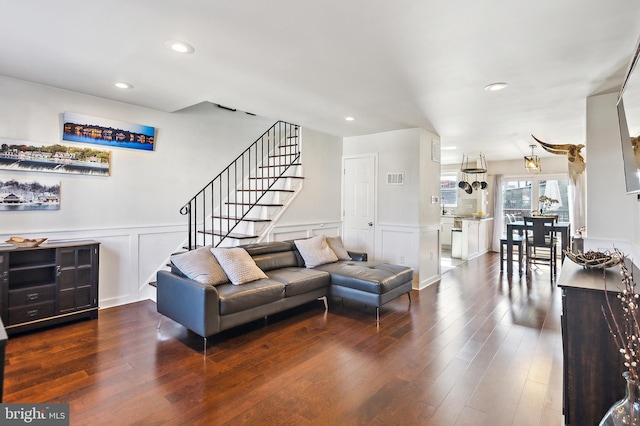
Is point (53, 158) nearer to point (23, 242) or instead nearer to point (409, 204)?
point (23, 242)

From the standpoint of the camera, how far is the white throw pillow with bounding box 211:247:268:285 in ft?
11.3

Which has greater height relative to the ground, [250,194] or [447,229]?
[250,194]

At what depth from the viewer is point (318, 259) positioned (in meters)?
4.48

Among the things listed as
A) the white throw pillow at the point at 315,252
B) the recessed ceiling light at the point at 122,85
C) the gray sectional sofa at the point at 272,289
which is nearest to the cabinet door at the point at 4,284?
the gray sectional sofa at the point at 272,289

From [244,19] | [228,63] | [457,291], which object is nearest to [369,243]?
[457,291]

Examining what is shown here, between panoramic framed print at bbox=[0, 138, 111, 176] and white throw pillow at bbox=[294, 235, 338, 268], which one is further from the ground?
panoramic framed print at bbox=[0, 138, 111, 176]

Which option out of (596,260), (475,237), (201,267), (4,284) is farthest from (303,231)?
(475,237)

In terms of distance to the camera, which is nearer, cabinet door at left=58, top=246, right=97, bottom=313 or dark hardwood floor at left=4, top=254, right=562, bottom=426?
dark hardwood floor at left=4, top=254, right=562, bottom=426

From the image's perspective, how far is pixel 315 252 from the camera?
14.9 ft

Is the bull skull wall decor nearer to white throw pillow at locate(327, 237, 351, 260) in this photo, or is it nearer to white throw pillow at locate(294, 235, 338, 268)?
white throw pillow at locate(327, 237, 351, 260)

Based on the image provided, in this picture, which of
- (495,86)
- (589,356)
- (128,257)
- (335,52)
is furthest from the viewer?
(128,257)

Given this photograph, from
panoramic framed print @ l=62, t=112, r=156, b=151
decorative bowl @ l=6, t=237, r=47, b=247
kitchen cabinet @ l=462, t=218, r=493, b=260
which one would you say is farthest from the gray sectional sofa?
kitchen cabinet @ l=462, t=218, r=493, b=260

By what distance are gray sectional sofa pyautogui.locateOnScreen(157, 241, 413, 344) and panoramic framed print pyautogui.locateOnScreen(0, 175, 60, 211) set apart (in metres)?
1.53

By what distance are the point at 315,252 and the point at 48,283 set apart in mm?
2965
